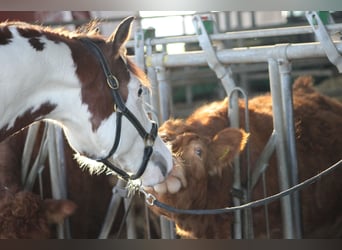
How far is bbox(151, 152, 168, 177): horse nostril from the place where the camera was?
2496 mm

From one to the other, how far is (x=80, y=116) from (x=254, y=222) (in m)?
1.44

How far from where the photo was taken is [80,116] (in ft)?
7.38

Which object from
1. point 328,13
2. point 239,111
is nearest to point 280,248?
point 239,111

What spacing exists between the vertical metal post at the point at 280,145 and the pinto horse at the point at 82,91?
0.94 metres

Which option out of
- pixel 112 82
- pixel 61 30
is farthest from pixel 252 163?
pixel 61 30

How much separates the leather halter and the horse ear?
60mm

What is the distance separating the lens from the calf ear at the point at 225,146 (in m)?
3.06

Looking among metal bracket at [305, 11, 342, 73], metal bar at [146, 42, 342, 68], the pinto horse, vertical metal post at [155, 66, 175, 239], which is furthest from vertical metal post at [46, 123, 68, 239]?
metal bracket at [305, 11, 342, 73]

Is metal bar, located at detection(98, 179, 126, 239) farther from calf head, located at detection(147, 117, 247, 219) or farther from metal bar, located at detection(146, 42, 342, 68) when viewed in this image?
metal bar, located at detection(146, 42, 342, 68)

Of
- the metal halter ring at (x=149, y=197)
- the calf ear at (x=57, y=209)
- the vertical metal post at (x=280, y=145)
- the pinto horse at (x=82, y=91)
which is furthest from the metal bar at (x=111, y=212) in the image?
the pinto horse at (x=82, y=91)

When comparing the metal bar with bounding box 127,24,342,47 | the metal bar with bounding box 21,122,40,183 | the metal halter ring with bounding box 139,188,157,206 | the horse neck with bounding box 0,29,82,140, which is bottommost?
the metal halter ring with bounding box 139,188,157,206

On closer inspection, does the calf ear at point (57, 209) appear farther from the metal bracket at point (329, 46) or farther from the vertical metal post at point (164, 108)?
the metal bracket at point (329, 46)

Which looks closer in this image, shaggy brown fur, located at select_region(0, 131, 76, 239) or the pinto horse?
the pinto horse
